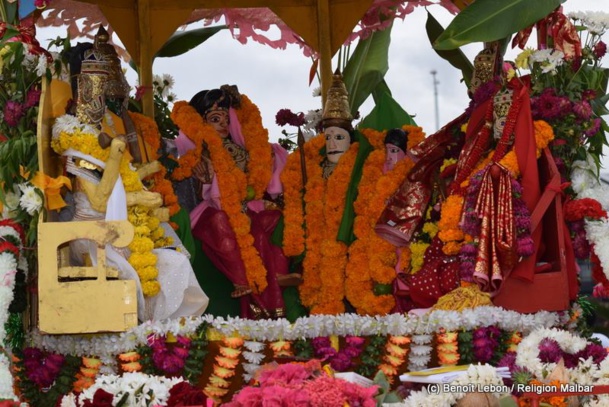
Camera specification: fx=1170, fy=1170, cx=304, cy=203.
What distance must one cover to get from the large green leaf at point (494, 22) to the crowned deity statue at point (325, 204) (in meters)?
1.51

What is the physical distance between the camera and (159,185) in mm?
8836

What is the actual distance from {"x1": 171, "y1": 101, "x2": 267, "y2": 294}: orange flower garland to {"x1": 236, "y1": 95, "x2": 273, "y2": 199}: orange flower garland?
0.13 m

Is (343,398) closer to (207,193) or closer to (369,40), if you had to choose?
(207,193)

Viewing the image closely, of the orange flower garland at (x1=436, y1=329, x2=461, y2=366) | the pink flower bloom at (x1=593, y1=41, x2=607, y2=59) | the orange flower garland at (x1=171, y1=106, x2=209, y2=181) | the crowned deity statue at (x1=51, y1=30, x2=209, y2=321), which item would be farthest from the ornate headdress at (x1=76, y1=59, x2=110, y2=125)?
the pink flower bloom at (x1=593, y1=41, x2=607, y2=59)

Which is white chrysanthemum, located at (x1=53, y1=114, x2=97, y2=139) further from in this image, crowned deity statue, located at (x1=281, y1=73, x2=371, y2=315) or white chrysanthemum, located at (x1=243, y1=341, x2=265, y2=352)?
crowned deity statue, located at (x1=281, y1=73, x2=371, y2=315)

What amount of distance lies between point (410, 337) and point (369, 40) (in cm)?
448

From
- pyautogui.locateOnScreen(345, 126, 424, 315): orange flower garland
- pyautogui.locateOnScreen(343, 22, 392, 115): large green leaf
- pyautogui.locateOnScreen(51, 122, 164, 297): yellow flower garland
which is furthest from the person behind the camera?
pyautogui.locateOnScreen(343, 22, 392, 115): large green leaf

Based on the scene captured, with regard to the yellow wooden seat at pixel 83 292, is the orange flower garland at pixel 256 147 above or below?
above

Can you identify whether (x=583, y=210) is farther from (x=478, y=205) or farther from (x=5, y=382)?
(x=5, y=382)

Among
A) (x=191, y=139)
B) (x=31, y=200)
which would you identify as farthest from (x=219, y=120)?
(x=31, y=200)

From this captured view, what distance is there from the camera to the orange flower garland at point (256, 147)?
31.1ft

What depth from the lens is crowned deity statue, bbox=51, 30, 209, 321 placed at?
7.79 m

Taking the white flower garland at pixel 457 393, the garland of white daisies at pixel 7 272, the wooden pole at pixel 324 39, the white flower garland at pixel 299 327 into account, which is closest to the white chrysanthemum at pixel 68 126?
the garland of white daisies at pixel 7 272

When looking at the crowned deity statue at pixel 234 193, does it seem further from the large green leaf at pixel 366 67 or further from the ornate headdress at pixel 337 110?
the large green leaf at pixel 366 67
